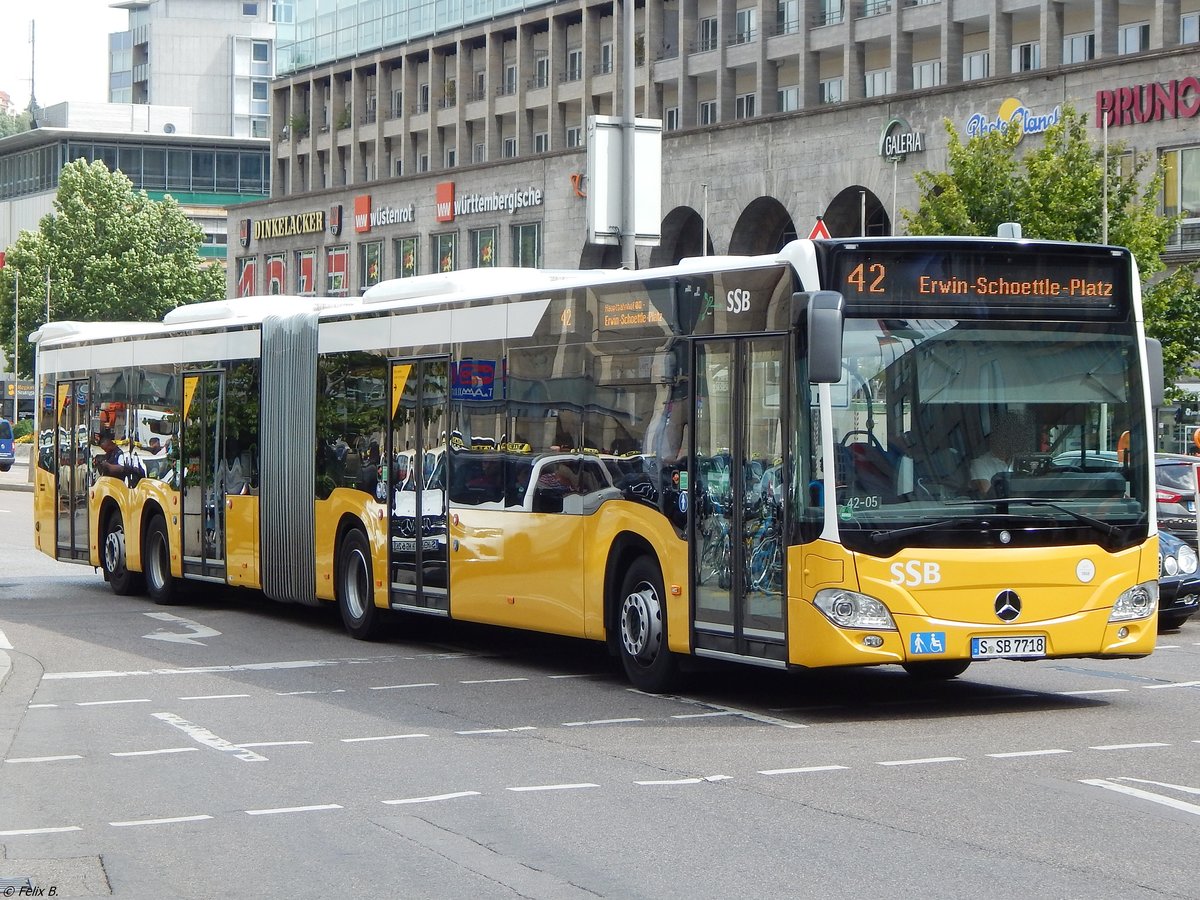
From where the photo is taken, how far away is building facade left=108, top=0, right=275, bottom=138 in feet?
459

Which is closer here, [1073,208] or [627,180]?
[627,180]

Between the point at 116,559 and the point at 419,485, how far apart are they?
7.37m

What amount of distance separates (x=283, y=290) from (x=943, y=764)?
2672 inches

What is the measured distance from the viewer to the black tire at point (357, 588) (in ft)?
55.6

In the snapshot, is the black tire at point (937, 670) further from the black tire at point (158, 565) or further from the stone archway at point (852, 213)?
the stone archway at point (852, 213)

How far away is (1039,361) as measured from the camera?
39.0 feet

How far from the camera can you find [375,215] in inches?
2758

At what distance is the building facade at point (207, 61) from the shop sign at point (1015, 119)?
102102 millimetres

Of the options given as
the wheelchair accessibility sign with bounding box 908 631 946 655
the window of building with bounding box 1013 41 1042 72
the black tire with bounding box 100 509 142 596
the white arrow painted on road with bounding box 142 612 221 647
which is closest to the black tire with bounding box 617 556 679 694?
the wheelchair accessibility sign with bounding box 908 631 946 655

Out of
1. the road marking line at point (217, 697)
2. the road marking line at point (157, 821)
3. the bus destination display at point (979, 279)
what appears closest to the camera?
the road marking line at point (157, 821)

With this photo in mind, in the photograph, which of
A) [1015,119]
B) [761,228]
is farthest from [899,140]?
[761,228]

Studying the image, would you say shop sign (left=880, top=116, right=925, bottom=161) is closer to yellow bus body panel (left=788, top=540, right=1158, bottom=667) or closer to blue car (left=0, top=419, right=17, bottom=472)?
yellow bus body panel (left=788, top=540, right=1158, bottom=667)

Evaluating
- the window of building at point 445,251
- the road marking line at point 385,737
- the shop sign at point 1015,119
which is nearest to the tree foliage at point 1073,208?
the shop sign at point 1015,119

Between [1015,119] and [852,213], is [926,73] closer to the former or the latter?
[852,213]
